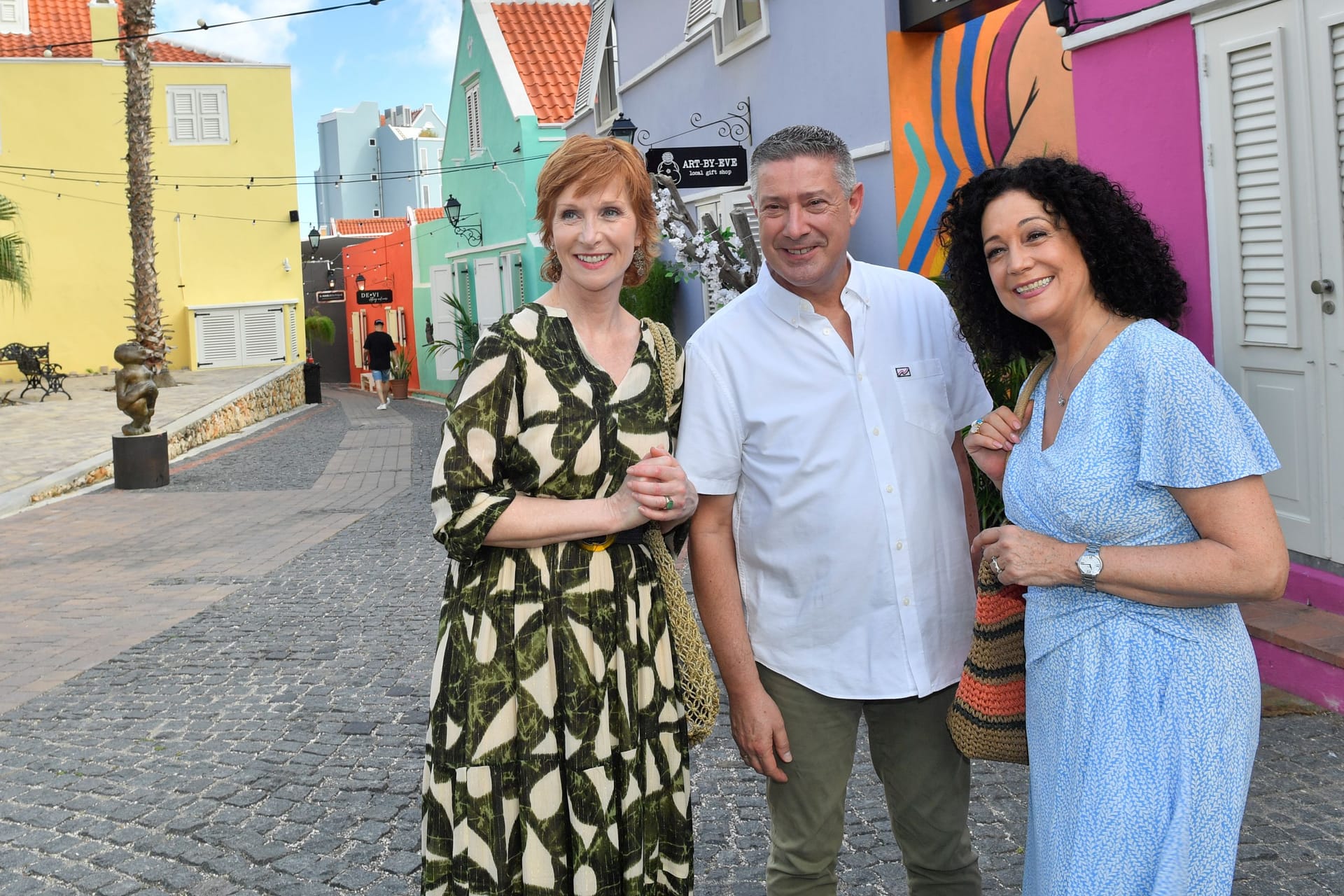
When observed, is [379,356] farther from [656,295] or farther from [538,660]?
[538,660]

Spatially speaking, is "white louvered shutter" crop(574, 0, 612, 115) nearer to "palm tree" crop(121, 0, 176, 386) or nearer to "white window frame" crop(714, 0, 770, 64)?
"white window frame" crop(714, 0, 770, 64)

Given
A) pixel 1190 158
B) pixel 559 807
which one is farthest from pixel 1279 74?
pixel 559 807

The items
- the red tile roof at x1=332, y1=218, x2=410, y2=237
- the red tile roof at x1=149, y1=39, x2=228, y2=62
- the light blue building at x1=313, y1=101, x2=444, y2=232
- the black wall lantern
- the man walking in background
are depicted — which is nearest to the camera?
the black wall lantern

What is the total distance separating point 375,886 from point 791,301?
229 centimetres

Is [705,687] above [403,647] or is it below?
above

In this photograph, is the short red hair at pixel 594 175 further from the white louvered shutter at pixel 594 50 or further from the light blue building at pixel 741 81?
the white louvered shutter at pixel 594 50

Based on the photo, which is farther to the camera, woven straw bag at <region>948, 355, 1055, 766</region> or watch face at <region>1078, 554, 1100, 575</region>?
woven straw bag at <region>948, 355, 1055, 766</region>

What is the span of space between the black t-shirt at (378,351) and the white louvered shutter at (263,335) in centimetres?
347

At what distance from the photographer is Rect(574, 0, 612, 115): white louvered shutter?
16875 millimetres

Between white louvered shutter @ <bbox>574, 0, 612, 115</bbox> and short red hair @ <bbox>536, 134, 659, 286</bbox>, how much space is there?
15.1 meters

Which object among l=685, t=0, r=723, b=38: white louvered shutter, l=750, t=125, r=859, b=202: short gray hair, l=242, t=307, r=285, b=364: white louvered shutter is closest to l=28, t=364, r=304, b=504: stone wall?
l=242, t=307, r=285, b=364: white louvered shutter

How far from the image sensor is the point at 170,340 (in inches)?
1208

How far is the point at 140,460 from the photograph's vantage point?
14.0 meters

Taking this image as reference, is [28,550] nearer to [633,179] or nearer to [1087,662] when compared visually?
[633,179]
